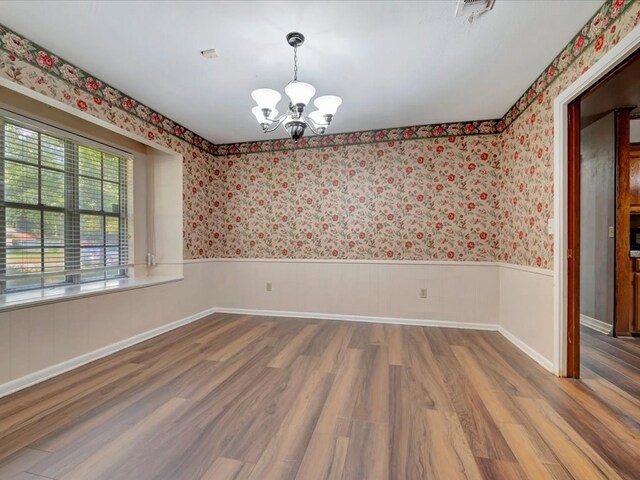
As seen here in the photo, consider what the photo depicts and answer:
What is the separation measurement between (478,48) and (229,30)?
1846mm

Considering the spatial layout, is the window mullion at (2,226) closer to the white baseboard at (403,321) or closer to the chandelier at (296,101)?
the chandelier at (296,101)

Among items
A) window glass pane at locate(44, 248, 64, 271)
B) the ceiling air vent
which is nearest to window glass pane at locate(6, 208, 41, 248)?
window glass pane at locate(44, 248, 64, 271)

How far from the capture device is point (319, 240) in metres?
4.07

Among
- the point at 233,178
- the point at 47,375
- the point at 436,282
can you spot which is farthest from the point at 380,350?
the point at 233,178

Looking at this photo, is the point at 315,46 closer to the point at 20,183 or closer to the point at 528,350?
the point at 20,183

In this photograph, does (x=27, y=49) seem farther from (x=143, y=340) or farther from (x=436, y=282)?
(x=436, y=282)

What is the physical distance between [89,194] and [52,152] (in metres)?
0.49

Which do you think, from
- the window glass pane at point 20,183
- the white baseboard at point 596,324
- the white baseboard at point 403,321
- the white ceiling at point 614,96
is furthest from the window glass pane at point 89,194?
the white baseboard at point 596,324

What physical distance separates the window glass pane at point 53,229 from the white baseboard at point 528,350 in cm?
453

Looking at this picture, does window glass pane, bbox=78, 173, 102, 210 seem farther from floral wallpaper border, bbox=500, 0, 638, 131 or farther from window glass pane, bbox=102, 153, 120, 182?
floral wallpaper border, bbox=500, 0, 638, 131

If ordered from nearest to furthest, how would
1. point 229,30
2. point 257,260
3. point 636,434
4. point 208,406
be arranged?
point 636,434, point 208,406, point 229,30, point 257,260

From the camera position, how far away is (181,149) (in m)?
3.75

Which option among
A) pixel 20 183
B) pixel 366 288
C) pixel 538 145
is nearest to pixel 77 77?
pixel 20 183

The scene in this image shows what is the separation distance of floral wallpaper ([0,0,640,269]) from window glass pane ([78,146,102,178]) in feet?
1.68
